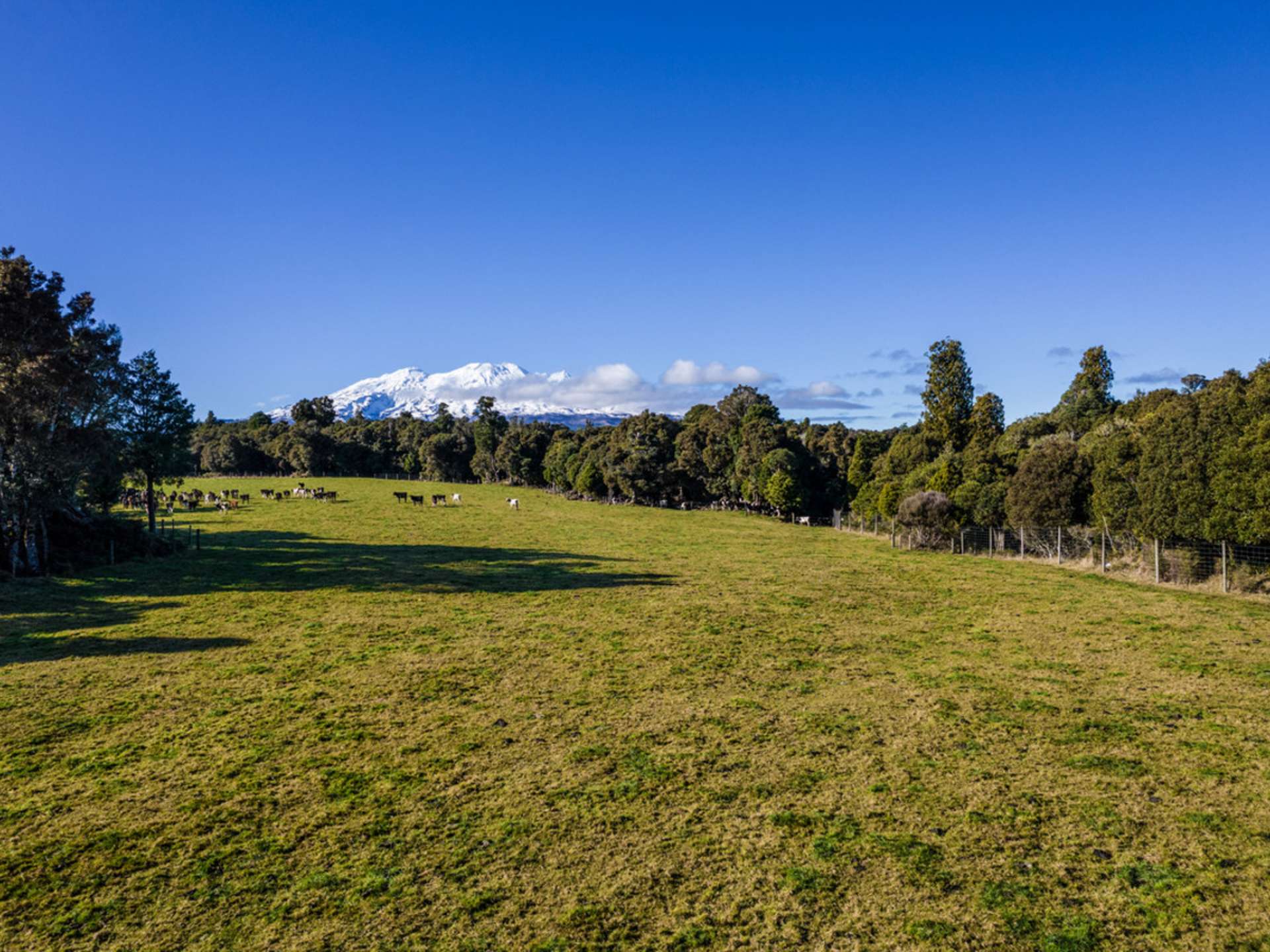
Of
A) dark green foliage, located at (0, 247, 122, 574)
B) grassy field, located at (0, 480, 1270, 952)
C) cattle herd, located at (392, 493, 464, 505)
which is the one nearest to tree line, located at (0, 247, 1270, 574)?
dark green foliage, located at (0, 247, 122, 574)

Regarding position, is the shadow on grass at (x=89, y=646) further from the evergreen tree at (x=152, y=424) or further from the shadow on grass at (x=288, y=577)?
the evergreen tree at (x=152, y=424)

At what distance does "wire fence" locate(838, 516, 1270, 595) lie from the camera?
2383cm

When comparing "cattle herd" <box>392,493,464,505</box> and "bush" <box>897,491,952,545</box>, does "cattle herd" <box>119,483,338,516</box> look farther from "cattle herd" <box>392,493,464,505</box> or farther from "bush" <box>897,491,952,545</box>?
"bush" <box>897,491,952,545</box>

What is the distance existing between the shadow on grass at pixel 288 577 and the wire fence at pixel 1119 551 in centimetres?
1956

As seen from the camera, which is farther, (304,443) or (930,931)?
(304,443)

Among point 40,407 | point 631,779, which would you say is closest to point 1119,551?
point 631,779

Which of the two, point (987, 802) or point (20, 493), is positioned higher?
point (20, 493)

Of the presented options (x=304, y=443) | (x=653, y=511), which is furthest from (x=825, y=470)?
(x=304, y=443)

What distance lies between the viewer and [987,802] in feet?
28.1

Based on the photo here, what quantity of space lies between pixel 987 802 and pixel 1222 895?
233 cm

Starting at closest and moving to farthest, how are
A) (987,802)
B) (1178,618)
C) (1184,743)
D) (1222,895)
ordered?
(1222,895) < (987,802) < (1184,743) < (1178,618)

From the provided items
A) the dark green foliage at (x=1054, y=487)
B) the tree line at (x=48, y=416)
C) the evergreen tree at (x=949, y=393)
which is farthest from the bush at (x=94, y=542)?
the evergreen tree at (x=949, y=393)

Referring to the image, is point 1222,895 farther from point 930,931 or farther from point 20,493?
point 20,493

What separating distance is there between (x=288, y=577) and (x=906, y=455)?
49.4 meters
